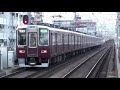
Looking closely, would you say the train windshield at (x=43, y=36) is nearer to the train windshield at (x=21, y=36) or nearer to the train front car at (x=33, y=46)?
the train front car at (x=33, y=46)

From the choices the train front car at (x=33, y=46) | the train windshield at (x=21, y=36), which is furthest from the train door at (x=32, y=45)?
the train windshield at (x=21, y=36)

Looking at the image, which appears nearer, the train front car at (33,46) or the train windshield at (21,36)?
the train front car at (33,46)

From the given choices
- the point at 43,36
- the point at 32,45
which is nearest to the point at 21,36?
the point at 32,45

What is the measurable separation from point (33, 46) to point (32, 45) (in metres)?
0.08

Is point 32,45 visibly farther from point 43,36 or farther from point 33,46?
point 43,36

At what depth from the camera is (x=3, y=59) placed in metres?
17.2

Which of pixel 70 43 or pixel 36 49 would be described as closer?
pixel 36 49

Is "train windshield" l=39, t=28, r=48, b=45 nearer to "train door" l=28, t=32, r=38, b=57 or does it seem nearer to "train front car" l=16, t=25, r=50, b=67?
"train front car" l=16, t=25, r=50, b=67

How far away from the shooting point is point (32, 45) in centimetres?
1706

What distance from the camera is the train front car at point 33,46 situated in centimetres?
1702
